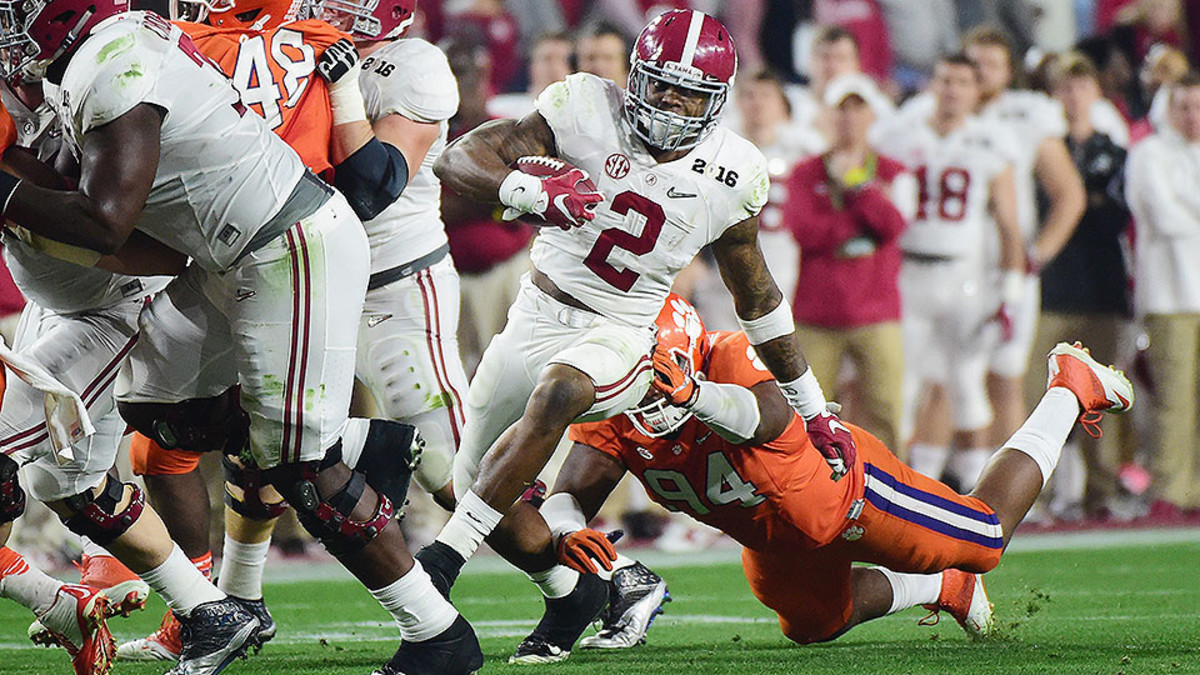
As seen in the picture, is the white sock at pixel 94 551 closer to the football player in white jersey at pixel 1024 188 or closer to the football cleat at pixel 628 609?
the football cleat at pixel 628 609

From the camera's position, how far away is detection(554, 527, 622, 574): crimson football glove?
4367mm

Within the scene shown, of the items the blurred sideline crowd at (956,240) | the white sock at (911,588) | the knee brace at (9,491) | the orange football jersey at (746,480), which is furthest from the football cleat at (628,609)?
the blurred sideline crowd at (956,240)

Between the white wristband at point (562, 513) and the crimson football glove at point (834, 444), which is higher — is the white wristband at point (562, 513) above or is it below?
below

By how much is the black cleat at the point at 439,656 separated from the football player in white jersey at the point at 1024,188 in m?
5.30

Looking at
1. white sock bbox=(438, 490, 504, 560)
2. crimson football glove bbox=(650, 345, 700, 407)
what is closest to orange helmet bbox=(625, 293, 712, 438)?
crimson football glove bbox=(650, 345, 700, 407)

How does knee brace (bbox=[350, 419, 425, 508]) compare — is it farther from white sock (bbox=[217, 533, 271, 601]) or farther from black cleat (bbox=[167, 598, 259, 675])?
white sock (bbox=[217, 533, 271, 601])

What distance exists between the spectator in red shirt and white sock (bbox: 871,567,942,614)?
10.8 ft

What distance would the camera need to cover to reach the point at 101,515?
4.21m

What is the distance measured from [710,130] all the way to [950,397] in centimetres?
407

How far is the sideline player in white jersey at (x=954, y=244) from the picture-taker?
27.5ft

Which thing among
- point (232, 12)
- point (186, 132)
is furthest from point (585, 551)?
point (232, 12)

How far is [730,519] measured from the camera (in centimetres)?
448

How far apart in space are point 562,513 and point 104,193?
1762 millimetres

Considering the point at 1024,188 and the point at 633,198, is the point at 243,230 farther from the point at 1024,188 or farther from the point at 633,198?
the point at 1024,188
